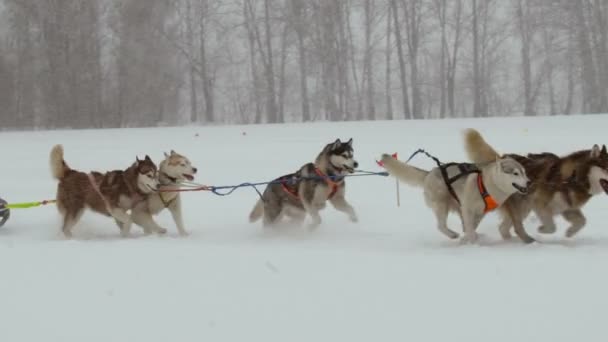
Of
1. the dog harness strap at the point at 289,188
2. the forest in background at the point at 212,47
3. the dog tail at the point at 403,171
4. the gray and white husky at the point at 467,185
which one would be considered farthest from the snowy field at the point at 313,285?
the forest in background at the point at 212,47

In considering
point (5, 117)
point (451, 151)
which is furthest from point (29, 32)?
point (451, 151)

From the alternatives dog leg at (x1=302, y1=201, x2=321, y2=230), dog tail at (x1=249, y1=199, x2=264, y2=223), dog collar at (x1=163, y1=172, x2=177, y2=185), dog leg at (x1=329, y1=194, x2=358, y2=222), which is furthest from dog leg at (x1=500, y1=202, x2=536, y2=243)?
dog collar at (x1=163, y1=172, x2=177, y2=185)

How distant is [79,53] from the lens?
2383cm

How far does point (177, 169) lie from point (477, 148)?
11.8 feet

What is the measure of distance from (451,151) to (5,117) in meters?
18.9

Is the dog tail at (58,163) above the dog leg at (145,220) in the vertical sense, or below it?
above

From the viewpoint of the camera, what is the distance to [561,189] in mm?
5375

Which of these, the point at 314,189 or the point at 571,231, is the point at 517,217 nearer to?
the point at 571,231

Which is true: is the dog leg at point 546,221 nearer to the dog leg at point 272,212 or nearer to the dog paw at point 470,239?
the dog paw at point 470,239

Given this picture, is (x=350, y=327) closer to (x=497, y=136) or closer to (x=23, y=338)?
(x=23, y=338)

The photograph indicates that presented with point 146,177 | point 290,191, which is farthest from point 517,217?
point 146,177

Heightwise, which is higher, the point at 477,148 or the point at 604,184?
the point at 477,148

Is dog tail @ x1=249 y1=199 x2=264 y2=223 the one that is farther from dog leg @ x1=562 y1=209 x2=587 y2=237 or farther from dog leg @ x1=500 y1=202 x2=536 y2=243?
dog leg @ x1=562 y1=209 x2=587 y2=237

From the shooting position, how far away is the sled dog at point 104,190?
6.90 metres
